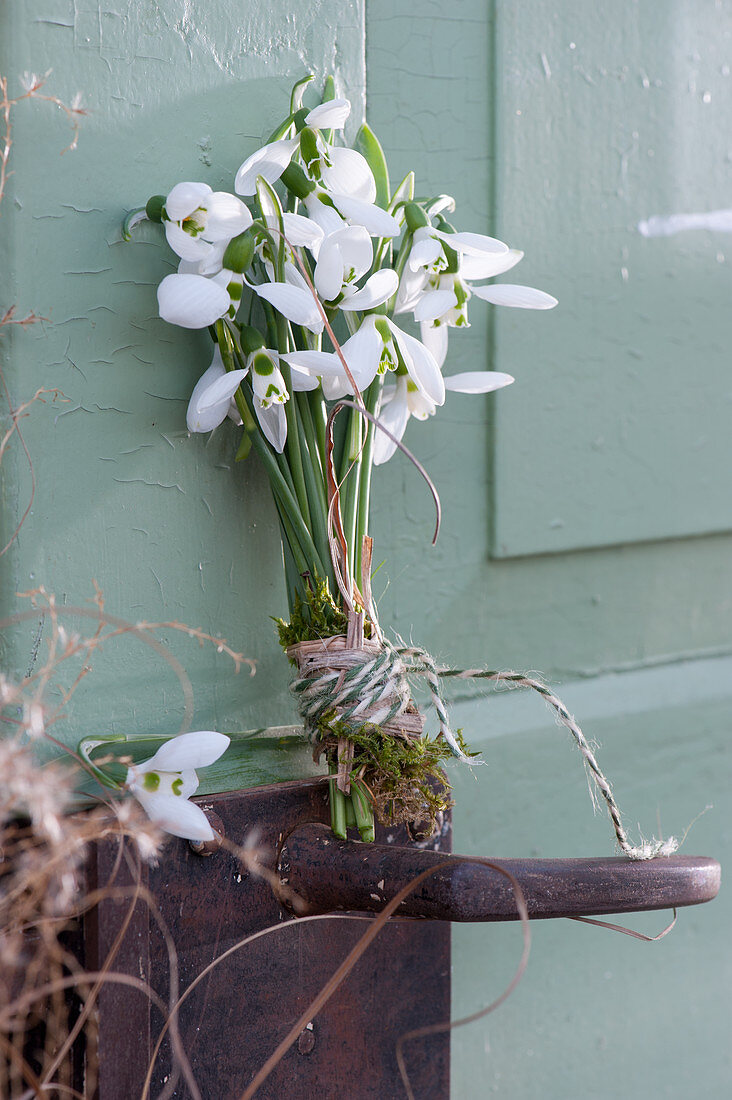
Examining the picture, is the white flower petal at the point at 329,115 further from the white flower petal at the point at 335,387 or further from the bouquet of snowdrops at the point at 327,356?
the white flower petal at the point at 335,387

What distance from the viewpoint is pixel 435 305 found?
0.75 metres

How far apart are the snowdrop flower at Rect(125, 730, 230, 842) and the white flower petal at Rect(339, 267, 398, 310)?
1.01ft

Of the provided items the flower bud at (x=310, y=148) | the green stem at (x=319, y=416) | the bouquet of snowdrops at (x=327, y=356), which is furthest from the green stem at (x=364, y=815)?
the flower bud at (x=310, y=148)

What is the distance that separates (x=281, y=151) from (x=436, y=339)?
0.63ft

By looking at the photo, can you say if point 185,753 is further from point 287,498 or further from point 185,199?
point 185,199

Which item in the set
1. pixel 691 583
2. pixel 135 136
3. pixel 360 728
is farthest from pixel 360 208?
pixel 691 583

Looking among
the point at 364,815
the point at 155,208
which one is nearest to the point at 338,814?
the point at 364,815

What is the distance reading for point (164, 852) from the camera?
28.1 inches

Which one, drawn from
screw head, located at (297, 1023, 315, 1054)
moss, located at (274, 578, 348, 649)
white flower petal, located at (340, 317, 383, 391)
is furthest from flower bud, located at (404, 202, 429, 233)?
screw head, located at (297, 1023, 315, 1054)

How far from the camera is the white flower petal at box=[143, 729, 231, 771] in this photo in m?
0.67

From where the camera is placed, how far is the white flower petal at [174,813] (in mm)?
669

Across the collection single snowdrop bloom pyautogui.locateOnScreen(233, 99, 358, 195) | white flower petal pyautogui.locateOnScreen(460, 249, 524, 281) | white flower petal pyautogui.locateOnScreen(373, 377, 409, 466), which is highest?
single snowdrop bloom pyautogui.locateOnScreen(233, 99, 358, 195)

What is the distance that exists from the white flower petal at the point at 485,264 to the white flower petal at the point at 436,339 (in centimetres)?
5

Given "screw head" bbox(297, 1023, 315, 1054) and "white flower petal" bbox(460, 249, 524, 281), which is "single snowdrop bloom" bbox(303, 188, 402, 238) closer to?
"white flower petal" bbox(460, 249, 524, 281)
